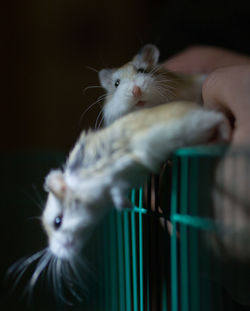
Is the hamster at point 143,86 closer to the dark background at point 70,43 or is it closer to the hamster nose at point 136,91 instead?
the hamster nose at point 136,91

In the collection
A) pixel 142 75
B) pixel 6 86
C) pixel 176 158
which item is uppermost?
pixel 6 86

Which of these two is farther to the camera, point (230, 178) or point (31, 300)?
point (31, 300)

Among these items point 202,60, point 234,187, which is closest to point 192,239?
point 234,187

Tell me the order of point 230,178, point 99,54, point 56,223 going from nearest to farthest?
point 230,178 < point 56,223 < point 99,54

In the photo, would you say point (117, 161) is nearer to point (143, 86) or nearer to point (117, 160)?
point (117, 160)

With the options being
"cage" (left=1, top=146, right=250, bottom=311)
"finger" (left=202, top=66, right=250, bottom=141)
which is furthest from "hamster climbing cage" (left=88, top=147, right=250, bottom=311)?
"finger" (left=202, top=66, right=250, bottom=141)

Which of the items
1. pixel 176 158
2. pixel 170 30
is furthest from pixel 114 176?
pixel 170 30

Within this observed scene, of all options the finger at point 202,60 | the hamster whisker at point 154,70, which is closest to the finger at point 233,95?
the hamster whisker at point 154,70

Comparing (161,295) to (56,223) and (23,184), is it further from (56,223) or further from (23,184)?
(23,184)
